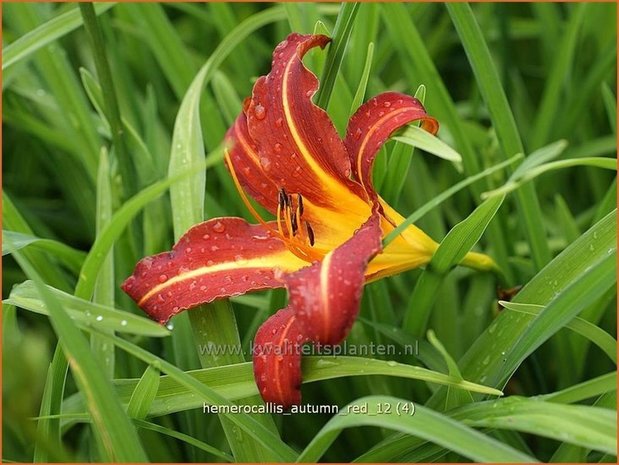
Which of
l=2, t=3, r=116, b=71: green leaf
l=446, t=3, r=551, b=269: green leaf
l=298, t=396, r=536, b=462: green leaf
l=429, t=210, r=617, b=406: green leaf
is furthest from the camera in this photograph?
l=2, t=3, r=116, b=71: green leaf

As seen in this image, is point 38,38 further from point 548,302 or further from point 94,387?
point 548,302

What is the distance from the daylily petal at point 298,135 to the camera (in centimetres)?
88

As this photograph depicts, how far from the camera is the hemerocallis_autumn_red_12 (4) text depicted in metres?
0.84

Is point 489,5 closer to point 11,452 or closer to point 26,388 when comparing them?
point 11,452

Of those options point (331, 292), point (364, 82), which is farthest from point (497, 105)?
point (331, 292)

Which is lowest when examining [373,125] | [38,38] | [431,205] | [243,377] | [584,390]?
[584,390]

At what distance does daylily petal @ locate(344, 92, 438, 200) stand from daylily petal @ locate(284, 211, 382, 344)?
120mm

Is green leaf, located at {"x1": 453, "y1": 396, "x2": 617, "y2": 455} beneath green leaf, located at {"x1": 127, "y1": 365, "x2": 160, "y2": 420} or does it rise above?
beneath

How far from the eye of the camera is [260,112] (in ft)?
2.98

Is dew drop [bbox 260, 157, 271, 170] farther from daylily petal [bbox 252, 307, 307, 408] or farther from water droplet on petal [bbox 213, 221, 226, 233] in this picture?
daylily petal [bbox 252, 307, 307, 408]

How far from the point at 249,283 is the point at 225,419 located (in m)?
0.14

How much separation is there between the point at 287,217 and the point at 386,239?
146mm

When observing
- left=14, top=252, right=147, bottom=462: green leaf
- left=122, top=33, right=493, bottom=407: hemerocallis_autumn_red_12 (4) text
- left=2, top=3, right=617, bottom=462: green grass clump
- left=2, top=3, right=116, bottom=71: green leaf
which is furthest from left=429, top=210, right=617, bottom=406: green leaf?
left=2, top=3, right=116, bottom=71: green leaf

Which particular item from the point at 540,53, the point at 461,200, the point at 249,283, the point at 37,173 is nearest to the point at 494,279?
the point at 461,200
